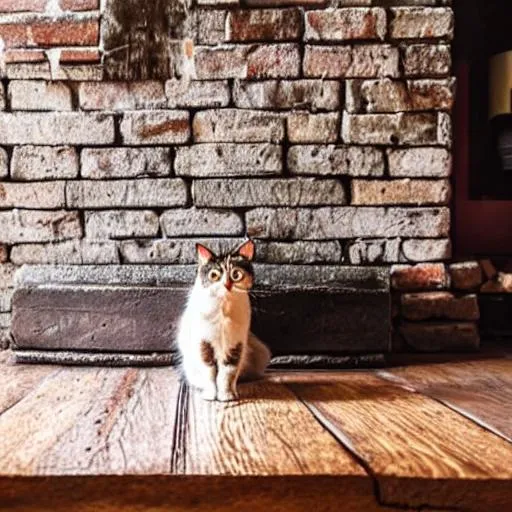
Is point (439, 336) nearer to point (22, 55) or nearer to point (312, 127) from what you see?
point (312, 127)

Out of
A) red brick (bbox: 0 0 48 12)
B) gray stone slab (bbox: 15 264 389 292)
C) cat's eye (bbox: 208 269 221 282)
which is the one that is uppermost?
red brick (bbox: 0 0 48 12)

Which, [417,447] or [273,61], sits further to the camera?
[273,61]

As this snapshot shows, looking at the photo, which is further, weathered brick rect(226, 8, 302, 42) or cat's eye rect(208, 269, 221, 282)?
weathered brick rect(226, 8, 302, 42)

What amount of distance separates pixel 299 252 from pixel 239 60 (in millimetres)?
517

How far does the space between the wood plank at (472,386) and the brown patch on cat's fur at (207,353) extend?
436 mm

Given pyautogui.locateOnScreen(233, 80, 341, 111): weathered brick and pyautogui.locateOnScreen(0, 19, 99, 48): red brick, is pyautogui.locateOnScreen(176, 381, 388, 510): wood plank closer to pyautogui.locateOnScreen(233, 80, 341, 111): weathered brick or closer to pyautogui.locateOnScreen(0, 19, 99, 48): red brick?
pyautogui.locateOnScreen(233, 80, 341, 111): weathered brick

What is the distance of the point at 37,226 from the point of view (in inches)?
62.0

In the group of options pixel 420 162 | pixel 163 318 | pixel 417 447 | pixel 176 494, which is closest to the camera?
pixel 176 494

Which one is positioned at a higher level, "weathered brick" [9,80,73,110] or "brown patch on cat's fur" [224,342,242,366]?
"weathered brick" [9,80,73,110]

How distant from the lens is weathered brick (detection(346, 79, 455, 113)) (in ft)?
5.15

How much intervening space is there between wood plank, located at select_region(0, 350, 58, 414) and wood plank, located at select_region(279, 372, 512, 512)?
1.81ft

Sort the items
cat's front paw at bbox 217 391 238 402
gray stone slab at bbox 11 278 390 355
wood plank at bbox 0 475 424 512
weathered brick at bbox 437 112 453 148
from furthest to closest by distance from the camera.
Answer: weathered brick at bbox 437 112 453 148 < gray stone slab at bbox 11 278 390 355 < cat's front paw at bbox 217 391 238 402 < wood plank at bbox 0 475 424 512

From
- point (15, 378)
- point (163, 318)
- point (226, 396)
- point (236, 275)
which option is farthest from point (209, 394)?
point (15, 378)

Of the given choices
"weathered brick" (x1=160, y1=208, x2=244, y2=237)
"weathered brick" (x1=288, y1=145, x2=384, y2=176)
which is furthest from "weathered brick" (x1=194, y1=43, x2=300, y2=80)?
"weathered brick" (x1=160, y1=208, x2=244, y2=237)
